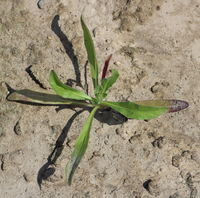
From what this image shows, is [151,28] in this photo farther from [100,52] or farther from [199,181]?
[199,181]

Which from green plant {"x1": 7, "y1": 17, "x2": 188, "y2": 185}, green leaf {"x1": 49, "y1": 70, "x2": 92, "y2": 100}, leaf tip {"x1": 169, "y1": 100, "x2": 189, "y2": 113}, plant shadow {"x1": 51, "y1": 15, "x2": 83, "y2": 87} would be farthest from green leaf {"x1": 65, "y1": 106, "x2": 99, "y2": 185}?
leaf tip {"x1": 169, "y1": 100, "x2": 189, "y2": 113}

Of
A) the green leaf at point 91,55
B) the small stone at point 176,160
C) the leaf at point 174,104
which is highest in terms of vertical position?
the green leaf at point 91,55

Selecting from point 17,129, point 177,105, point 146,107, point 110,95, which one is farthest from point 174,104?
point 17,129

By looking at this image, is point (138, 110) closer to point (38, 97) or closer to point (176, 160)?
point (176, 160)

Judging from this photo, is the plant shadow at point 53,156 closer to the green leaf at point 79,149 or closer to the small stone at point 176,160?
the green leaf at point 79,149

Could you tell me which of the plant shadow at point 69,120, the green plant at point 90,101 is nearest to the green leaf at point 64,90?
the green plant at point 90,101

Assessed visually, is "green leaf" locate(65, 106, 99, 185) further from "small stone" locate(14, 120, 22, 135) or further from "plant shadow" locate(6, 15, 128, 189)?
"small stone" locate(14, 120, 22, 135)
